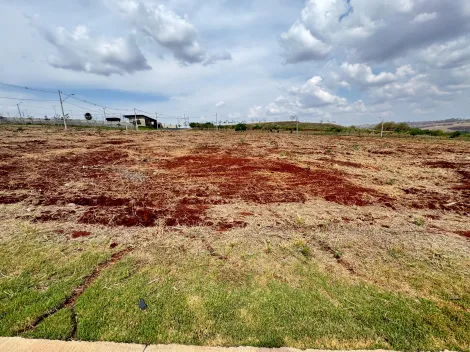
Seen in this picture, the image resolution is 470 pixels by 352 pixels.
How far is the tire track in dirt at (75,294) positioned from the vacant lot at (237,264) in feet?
0.05

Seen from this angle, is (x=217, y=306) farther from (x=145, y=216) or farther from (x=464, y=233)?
(x=464, y=233)

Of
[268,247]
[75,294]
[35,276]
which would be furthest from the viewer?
[268,247]

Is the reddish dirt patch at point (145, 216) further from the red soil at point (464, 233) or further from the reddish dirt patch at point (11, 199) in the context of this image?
the red soil at point (464, 233)

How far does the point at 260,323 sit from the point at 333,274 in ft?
4.93

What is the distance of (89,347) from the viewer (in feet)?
7.13

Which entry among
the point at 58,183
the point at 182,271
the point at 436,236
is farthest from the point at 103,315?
the point at 58,183

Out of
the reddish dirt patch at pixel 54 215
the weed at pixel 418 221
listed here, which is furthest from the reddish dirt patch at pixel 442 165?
the reddish dirt patch at pixel 54 215

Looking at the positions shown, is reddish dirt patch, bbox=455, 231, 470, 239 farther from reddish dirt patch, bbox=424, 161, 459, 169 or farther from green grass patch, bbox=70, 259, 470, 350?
reddish dirt patch, bbox=424, 161, 459, 169

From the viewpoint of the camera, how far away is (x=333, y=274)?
343 centimetres

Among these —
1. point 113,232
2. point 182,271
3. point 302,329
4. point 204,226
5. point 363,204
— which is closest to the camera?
point 302,329

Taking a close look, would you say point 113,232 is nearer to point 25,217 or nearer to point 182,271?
point 182,271

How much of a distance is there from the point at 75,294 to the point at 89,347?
954mm

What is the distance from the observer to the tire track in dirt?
94.5 inches

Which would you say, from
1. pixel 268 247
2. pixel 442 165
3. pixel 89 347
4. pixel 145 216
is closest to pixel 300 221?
pixel 268 247
